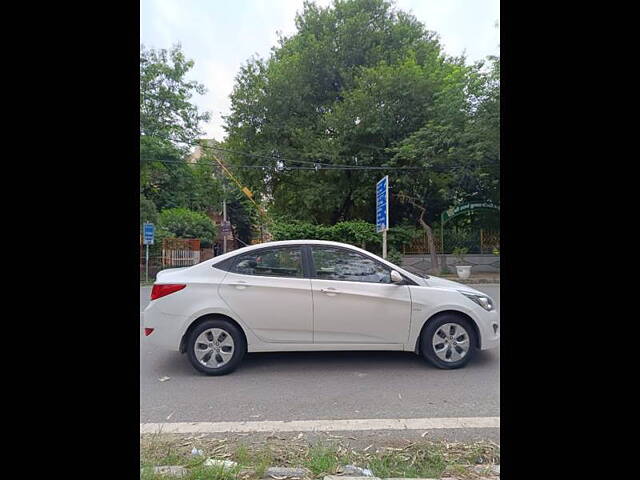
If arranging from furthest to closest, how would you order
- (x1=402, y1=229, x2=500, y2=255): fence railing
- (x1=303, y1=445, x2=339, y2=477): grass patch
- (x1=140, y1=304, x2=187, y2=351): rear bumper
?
1. (x1=402, y1=229, x2=500, y2=255): fence railing
2. (x1=140, y1=304, x2=187, y2=351): rear bumper
3. (x1=303, y1=445, x2=339, y2=477): grass patch

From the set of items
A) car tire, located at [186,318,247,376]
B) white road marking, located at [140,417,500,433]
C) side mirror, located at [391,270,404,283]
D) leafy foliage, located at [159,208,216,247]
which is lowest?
white road marking, located at [140,417,500,433]

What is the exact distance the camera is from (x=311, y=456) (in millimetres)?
2344

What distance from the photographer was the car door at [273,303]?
3.88 m

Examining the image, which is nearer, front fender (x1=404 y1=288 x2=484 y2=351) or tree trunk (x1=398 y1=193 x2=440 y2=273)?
front fender (x1=404 y1=288 x2=484 y2=351)

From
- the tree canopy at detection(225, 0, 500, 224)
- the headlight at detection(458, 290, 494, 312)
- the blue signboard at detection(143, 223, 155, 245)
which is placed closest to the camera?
the headlight at detection(458, 290, 494, 312)

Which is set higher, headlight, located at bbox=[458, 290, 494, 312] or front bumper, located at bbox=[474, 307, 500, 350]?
headlight, located at bbox=[458, 290, 494, 312]

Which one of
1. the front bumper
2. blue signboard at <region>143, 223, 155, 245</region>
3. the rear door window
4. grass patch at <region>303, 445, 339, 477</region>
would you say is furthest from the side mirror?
blue signboard at <region>143, 223, 155, 245</region>

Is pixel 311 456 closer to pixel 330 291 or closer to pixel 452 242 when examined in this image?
pixel 330 291

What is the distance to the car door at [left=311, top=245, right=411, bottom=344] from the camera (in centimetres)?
390

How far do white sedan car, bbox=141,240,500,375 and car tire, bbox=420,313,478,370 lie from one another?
0.01 metres

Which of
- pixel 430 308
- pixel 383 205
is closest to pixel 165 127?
pixel 383 205

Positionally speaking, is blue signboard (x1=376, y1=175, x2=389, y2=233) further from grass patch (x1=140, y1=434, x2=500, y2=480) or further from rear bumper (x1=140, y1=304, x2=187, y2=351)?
grass patch (x1=140, y1=434, x2=500, y2=480)
